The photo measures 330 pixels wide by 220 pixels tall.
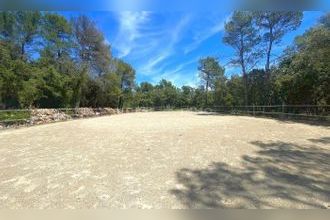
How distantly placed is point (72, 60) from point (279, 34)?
1940cm

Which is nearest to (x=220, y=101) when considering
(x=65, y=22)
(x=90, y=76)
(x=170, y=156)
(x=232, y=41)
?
(x=232, y=41)

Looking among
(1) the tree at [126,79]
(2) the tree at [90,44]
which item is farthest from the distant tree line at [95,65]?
(1) the tree at [126,79]

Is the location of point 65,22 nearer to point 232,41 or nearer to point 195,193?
point 232,41

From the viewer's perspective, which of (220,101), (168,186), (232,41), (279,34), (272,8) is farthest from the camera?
(220,101)

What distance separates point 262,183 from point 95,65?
28.2m

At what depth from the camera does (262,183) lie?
3.99 metres

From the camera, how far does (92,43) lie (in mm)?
30062

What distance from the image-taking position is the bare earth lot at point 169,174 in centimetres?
341

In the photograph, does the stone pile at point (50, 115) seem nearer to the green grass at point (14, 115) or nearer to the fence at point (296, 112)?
the green grass at point (14, 115)

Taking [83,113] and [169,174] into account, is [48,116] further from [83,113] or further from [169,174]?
[169,174]

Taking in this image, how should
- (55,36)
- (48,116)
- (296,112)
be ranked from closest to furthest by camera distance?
(296,112)
(48,116)
(55,36)

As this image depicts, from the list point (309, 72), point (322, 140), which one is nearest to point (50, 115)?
point (322, 140)

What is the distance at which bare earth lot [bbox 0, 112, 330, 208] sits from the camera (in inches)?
134

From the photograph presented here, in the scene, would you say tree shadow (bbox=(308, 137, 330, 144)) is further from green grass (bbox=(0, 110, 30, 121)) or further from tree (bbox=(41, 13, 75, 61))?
tree (bbox=(41, 13, 75, 61))
